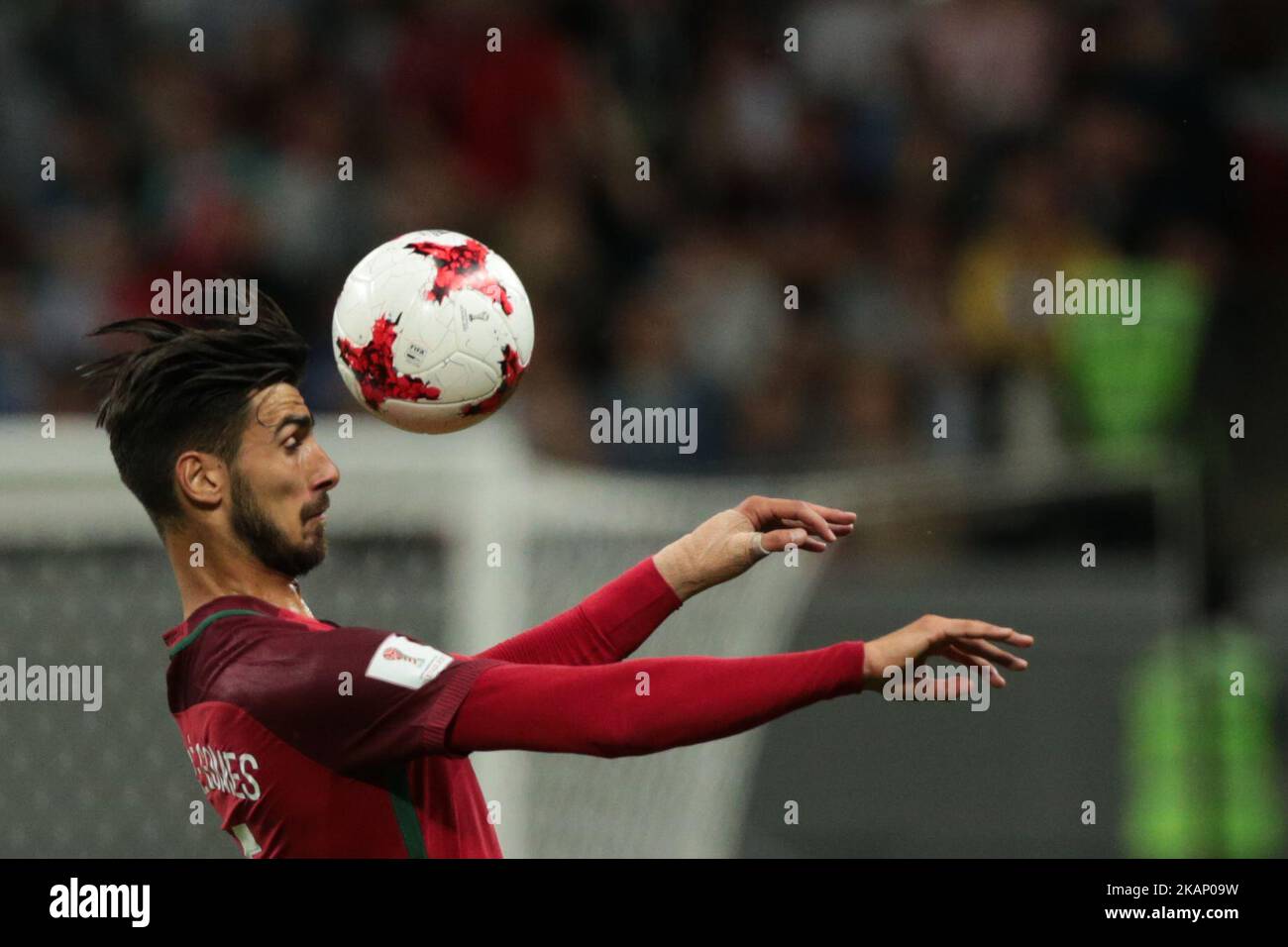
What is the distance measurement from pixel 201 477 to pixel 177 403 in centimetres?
15

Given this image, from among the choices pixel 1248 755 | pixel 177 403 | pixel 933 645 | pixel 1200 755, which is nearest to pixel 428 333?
pixel 177 403

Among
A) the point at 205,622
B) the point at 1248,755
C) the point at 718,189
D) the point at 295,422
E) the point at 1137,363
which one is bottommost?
the point at 1248,755

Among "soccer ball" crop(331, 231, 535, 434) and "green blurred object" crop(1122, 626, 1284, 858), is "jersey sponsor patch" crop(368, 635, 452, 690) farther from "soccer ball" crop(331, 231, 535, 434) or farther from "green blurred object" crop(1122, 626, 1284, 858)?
"green blurred object" crop(1122, 626, 1284, 858)

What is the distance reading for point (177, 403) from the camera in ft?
12.9

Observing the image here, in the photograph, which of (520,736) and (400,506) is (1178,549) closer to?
(400,506)

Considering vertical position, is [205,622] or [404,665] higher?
[205,622]

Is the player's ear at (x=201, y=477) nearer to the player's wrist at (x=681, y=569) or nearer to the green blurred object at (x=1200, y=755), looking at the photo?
the player's wrist at (x=681, y=569)

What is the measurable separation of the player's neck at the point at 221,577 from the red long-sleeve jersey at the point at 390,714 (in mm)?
57

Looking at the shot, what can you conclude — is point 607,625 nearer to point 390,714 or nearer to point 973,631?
point 390,714

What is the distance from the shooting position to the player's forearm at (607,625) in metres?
4.24

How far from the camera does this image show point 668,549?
165 inches

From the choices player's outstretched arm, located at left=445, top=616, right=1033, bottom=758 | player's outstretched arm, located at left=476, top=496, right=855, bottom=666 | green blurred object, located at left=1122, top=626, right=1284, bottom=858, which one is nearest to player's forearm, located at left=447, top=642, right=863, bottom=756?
player's outstretched arm, located at left=445, top=616, right=1033, bottom=758

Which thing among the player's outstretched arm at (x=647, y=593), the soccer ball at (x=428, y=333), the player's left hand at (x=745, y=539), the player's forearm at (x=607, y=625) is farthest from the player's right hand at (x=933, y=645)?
the soccer ball at (x=428, y=333)
